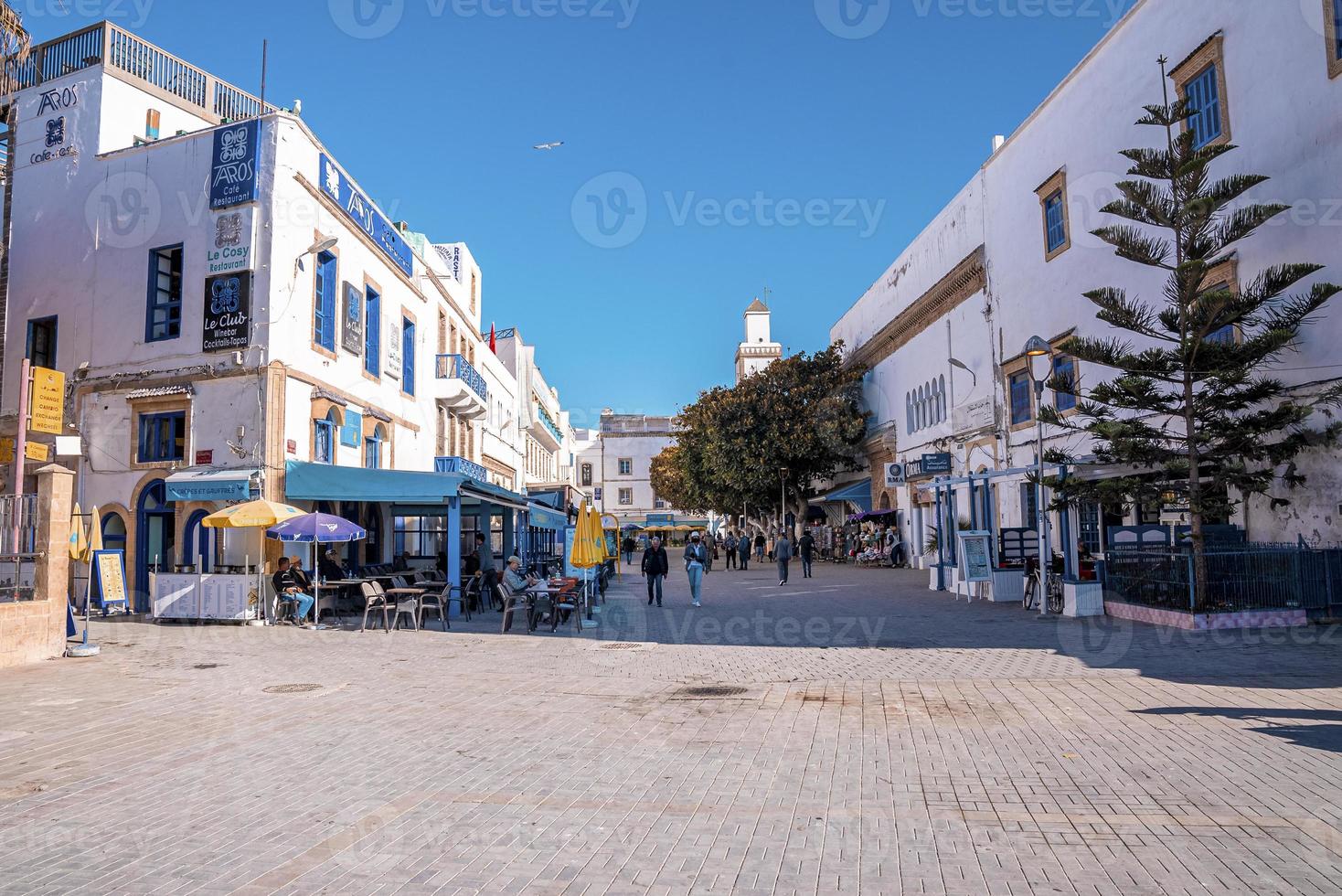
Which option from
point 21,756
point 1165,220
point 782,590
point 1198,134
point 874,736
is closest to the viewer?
point 21,756

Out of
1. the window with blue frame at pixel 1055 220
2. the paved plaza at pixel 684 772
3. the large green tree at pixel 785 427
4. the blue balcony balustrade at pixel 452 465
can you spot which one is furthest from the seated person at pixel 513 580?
the large green tree at pixel 785 427

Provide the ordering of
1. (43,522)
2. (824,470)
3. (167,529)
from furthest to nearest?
(824,470), (167,529), (43,522)

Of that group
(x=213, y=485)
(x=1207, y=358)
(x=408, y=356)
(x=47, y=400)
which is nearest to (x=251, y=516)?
(x=213, y=485)

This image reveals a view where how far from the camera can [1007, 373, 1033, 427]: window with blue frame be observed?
76.4ft

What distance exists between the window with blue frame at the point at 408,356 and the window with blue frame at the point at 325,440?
5155mm

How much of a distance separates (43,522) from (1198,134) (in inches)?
756

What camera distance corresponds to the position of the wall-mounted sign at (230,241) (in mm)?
17109

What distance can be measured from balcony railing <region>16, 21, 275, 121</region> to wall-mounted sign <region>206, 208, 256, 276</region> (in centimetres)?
400

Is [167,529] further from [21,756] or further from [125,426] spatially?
[21,756]

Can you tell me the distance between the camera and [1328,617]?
524 inches

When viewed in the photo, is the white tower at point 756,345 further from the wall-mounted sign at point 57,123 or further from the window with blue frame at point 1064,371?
the wall-mounted sign at point 57,123

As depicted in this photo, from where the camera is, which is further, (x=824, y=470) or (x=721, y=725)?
(x=824, y=470)

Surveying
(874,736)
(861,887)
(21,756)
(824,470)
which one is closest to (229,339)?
(21,756)

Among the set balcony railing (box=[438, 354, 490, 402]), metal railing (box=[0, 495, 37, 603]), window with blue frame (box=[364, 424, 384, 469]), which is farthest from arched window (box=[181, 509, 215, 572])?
balcony railing (box=[438, 354, 490, 402])
